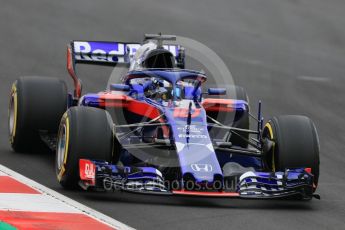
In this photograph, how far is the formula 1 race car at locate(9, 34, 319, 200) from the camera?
10.8 metres

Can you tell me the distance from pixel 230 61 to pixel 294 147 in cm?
1075

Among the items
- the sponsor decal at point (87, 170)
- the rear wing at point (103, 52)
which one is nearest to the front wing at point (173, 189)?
the sponsor decal at point (87, 170)

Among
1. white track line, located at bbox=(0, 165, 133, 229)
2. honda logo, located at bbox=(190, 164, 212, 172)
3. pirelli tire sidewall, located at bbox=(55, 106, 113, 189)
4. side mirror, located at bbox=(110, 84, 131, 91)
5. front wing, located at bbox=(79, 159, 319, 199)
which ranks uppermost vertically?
side mirror, located at bbox=(110, 84, 131, 91)

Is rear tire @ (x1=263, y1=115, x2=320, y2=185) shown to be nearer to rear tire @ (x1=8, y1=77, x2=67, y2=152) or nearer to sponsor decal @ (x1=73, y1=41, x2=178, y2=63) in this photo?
rear tire @ (x1=8, y1=77, x2=67, y2=152)

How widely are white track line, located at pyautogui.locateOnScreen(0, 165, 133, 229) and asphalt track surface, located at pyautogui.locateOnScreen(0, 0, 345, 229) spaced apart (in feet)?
0.52

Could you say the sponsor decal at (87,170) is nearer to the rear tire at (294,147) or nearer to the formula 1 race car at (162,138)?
the formula 1 race car at (162,138)

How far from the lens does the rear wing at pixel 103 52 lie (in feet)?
48.7

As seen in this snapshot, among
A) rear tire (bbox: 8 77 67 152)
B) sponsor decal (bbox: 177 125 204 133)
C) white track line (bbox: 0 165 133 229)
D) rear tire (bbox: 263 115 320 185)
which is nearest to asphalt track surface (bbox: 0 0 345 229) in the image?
white track line (bbox: 0 165 133 229)

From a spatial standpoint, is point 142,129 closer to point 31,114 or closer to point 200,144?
point 200,144

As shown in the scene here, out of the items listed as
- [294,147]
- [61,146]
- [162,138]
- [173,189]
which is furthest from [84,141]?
[294,147]

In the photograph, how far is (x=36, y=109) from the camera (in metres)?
13.6

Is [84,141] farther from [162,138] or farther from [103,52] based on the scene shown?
[103,52]

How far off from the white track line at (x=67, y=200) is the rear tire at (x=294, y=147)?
243cm

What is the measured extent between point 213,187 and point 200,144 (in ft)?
2.11
